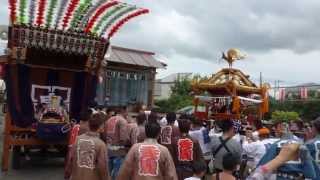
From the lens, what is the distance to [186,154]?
7555 mm

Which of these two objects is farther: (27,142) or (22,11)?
(27,142)

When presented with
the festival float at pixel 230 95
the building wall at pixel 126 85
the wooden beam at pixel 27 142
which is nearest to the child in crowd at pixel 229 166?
the wooden beam at pixel 27 142

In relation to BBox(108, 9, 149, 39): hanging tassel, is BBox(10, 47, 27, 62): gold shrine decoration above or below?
below

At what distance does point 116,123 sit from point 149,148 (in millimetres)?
4022

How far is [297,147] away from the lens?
3.97 m

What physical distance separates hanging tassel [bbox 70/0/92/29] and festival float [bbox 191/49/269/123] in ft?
24.3

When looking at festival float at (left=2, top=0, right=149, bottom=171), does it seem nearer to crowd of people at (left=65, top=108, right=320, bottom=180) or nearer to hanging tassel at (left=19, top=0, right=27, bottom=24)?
hanging tassel at (left=19, top=0, right=27, bottom=24)

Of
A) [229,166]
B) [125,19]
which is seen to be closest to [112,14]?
[125,19]

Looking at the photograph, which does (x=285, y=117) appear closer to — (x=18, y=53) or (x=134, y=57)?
(x=18, y=53)

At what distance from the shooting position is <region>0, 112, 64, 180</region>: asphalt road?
37.3 ft

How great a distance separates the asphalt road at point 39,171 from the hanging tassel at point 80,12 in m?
3.34

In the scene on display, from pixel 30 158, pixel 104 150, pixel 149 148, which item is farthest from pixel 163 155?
pixel 30 158

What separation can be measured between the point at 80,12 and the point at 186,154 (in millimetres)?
5234

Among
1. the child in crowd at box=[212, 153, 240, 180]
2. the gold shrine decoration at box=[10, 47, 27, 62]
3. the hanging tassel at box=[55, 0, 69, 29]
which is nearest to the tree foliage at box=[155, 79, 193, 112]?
the gold shrine decoration at box=[10, 47, 27, 62]
